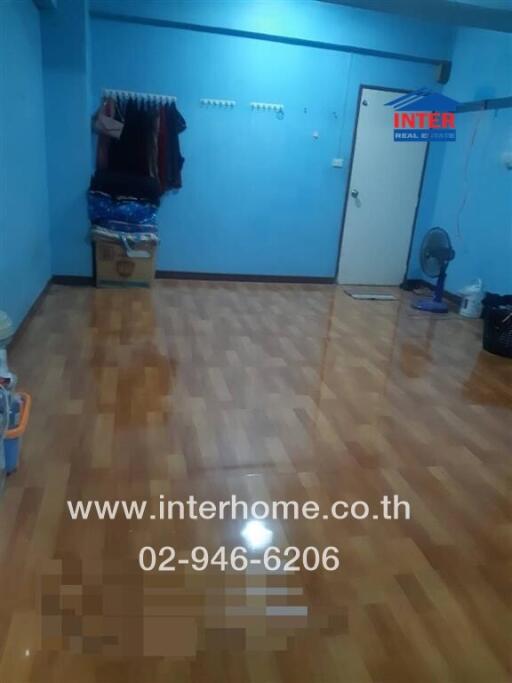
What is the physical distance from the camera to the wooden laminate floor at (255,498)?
134cm

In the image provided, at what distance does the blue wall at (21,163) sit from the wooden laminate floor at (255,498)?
15.4 inches

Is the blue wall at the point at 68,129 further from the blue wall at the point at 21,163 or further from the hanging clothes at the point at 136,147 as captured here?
the hanging clothes at the point at 136,147

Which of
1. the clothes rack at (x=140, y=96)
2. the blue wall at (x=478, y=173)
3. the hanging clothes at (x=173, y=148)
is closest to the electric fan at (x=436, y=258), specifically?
the blue wall at (x=478, y=173)

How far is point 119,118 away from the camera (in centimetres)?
469

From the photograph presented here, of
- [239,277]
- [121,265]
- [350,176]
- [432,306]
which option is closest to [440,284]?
[432,306]

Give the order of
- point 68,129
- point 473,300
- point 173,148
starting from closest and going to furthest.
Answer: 1. point 68,129
2. point 473,300
3. point 173,148

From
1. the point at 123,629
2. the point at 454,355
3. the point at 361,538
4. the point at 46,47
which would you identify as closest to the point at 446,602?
the point at 361,538

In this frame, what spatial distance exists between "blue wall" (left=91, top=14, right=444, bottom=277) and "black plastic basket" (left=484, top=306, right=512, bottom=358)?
2.29 meters

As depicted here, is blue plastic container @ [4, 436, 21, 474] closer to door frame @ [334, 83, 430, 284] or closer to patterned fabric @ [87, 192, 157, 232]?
patterned fabric @ [87, 192, 157, 232]

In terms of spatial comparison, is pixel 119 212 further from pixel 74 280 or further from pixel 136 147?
pixel 74 280

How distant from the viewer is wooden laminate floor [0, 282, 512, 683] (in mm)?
1340

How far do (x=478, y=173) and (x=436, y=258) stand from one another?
997mm

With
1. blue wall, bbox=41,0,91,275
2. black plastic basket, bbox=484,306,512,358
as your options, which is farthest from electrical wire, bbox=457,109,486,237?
blue wall, bbox=41,0,91,275

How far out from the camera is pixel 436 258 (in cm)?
484
